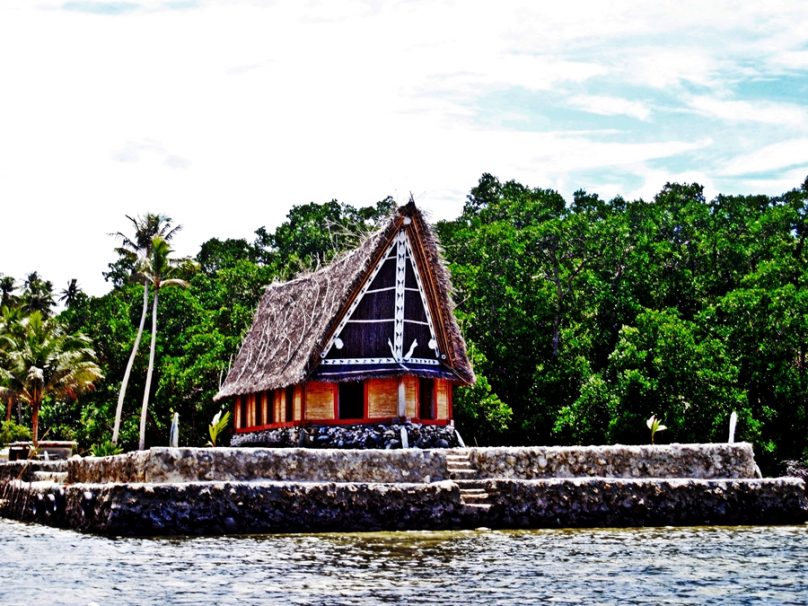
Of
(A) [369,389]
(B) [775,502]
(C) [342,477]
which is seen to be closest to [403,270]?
(A) [369,389]

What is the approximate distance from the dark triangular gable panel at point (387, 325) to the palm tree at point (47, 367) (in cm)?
1476

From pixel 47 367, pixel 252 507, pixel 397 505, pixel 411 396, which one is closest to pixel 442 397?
pixel 411 396

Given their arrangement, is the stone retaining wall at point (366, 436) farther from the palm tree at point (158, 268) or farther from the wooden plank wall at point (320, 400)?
the palm tree at point (158, 268)

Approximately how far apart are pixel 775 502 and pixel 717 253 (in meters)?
20.7

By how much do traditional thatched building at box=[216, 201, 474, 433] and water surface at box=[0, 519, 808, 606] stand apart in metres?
9.27

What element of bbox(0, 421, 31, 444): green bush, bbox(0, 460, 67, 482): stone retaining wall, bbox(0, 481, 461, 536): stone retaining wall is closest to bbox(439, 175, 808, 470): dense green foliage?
bbox(0, 481, 461, 536): stone retaining wall

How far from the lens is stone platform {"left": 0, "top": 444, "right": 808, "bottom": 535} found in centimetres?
2164

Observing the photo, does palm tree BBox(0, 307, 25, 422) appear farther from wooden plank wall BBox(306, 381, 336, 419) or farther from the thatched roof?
wooden plank wall BBox(306, 381, 336, 419)

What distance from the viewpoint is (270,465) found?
22.8m

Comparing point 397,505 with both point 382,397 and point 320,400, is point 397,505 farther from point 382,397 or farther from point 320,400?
point 320,400

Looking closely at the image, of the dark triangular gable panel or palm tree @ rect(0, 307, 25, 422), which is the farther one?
palm tree @ rect(0, 307, 25, 422)

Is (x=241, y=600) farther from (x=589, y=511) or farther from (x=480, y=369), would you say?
(x=480, y=369)

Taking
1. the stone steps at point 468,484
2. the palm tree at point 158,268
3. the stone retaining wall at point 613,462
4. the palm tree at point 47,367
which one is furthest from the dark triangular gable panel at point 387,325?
the palm tree at point 158,268

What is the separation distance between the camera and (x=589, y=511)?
24.4 meters
